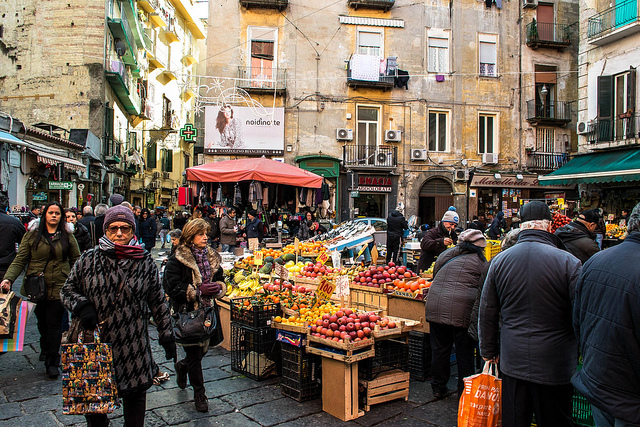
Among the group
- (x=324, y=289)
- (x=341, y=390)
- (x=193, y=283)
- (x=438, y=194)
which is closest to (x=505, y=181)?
(x=438, y=194)

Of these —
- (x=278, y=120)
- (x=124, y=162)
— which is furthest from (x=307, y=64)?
(x=124, y=162)

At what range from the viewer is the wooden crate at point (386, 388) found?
14.6 feet

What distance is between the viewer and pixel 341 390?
14.1 feet

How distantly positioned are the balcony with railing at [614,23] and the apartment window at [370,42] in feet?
28.1

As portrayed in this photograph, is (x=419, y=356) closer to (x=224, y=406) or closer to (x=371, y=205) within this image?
(x=224, y=406)

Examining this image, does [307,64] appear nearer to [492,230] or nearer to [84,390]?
[492,230]

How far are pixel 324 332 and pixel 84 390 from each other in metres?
2.18

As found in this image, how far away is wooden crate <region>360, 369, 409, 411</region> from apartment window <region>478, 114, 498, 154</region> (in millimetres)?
19902

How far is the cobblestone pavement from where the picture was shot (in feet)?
13.8

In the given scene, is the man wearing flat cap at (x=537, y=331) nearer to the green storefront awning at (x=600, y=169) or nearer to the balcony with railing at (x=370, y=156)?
the green storefront awning at (x=600, y=169)

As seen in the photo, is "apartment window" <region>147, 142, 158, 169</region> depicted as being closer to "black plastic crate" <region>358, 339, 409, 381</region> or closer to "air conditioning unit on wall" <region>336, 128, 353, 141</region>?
"air conditioning unit on wall" <region>336, 128, 353, 141</region>

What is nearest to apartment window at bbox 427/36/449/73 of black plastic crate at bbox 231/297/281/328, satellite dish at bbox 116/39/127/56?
satellite dish at bbox 116/39/127/56

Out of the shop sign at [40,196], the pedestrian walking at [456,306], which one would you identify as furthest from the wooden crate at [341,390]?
the shop sign at [40,196]

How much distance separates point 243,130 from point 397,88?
295 inches
